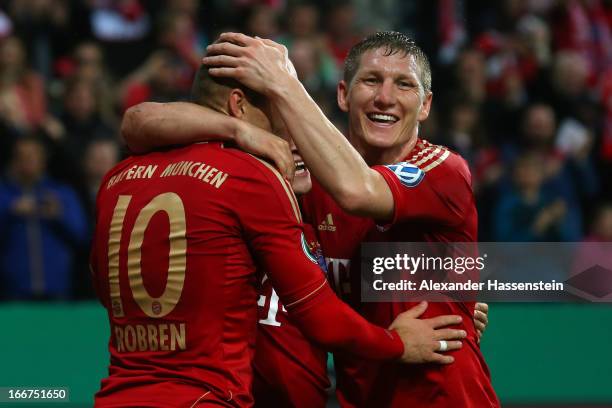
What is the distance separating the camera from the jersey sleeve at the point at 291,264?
343 centimetres

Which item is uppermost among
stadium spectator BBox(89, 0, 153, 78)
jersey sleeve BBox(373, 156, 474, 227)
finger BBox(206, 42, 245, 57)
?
stadium spectator BBox(89, 0, 153, 78)

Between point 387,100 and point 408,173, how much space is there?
442 mm

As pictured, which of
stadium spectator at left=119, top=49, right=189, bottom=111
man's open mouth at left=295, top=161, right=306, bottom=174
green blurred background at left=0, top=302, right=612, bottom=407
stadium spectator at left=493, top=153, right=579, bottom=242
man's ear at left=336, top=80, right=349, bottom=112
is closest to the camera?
man's open mouth at left=295, top=161, right=306, bottom=174

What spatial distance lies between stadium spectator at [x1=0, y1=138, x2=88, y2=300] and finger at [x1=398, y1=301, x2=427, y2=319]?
3.97 meters

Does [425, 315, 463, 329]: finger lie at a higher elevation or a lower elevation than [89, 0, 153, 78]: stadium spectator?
lower

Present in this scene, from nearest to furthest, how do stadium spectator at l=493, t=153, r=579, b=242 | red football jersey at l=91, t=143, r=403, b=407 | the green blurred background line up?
red football jersey at l=91, t=143, r=403, b=407 → the green blurred background → stadium spectator at l=493, t=153, r=579, b=242

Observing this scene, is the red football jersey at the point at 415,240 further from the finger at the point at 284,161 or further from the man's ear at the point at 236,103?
the man's ear at the point at 236,103

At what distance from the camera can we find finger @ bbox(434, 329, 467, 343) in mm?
3822

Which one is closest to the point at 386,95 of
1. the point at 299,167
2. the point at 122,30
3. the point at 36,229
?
the point at 299,167

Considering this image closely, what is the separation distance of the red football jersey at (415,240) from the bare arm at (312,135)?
0.12m

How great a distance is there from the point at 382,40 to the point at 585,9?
7.20 meters

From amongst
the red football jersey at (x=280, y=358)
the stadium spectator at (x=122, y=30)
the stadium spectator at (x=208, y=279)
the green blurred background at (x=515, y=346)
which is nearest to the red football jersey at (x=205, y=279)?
the stadium spectator at (x=208, y=279)

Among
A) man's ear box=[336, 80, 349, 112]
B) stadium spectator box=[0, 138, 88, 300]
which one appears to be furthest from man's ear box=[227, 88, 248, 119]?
stadium spectator box=[0, 138, 88, 300]

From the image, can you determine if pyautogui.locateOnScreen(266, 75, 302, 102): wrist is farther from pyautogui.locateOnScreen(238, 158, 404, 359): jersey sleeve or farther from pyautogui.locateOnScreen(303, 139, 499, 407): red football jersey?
pyautogui.locateOnScreen(303, 139, 499, 407): red football jersey
